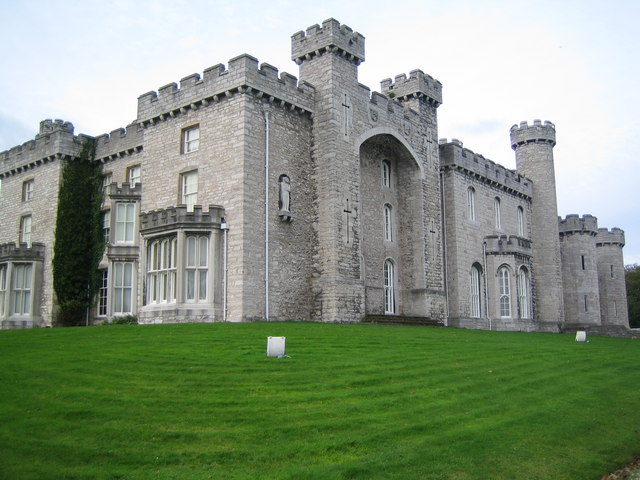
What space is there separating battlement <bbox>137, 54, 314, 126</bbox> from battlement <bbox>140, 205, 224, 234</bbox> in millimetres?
4381

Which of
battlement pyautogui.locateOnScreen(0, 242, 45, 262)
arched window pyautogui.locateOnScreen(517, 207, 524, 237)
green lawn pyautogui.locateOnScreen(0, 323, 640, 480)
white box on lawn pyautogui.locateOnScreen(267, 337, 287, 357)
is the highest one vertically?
arched window pyautogui.locateOnScreen(517, 207, 524, 237)

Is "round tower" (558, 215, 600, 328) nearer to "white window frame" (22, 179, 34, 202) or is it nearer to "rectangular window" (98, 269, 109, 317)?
"rectangular window" (98, 269, 109, 317)

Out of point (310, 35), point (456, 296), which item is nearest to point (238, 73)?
point (310, 35)

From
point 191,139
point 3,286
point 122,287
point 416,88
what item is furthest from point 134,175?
point 416,88

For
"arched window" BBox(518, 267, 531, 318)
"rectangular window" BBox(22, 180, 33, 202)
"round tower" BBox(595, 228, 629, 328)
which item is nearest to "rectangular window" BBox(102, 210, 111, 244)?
"rectangular window" BBox(22, 180, 33, 202)

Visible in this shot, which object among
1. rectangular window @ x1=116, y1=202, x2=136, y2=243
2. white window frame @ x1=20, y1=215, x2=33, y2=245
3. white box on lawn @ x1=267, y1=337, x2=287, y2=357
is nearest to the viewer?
white box on lawn @ x1=267, y1=337, x2=287, y2=357

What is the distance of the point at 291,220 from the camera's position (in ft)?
82.9

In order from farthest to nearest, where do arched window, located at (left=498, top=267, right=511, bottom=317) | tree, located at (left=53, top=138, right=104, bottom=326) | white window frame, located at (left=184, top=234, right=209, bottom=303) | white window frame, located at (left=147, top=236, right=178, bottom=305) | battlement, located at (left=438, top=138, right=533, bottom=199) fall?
arched window, located at (left=498, top=267, right=511, bottom=317) < battlement, located at (left=438, top=138, right=533, bottom=199) < tree, located at (left=53, top=138, right=104, bottom=326) < white window frame, located at (left=147, top=236, right=178, bottom=305) < white window frame, located at (left=184, top=234, right=209, bottom=303)

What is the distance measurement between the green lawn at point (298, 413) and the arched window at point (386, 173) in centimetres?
1523

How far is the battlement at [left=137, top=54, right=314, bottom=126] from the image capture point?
24.4 meters

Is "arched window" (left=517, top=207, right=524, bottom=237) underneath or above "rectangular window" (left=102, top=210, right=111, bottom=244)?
above

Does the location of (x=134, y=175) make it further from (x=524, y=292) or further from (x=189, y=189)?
(x=524, y=292)

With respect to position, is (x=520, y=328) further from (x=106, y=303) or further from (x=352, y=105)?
(x=106, y=303)

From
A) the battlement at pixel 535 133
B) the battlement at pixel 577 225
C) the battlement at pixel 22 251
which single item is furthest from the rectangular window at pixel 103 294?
the battlement at pixel 577 225
